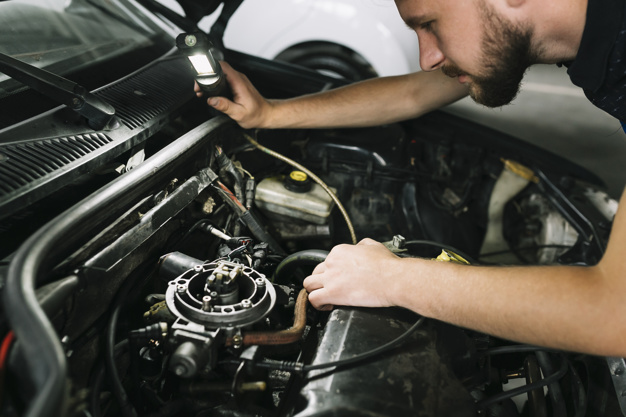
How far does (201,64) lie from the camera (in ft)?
4.18

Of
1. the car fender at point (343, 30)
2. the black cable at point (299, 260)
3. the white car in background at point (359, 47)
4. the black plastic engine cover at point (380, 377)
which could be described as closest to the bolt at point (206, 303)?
the black plastic engine cover at point (380, 377)

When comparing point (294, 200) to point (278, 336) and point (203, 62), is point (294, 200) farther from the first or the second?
point (278, 336)

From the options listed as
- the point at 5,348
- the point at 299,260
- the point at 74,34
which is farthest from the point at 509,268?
the point at 74,34

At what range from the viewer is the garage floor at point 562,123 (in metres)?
2.89

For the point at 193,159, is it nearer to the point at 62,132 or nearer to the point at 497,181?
the point at 62,132

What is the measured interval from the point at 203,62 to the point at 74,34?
1.71ft

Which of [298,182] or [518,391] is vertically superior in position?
[298,182]

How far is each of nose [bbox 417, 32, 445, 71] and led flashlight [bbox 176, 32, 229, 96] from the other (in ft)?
1.92

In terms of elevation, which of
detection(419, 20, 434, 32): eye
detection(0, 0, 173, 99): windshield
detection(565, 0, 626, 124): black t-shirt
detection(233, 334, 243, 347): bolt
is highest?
detection(0, 0, 173, 99): windshield

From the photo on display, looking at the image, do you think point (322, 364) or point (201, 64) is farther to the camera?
point (201, 64)

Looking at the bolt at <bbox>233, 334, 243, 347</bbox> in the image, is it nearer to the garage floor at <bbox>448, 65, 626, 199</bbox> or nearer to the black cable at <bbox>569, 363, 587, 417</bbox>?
the black cable at <bbox>569, 363, 587, 417</bbox>

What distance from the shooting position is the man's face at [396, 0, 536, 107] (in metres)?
1.06

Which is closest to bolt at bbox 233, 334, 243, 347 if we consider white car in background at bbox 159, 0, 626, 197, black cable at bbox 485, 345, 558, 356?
black cable at bbox 485, 345, 558, 356

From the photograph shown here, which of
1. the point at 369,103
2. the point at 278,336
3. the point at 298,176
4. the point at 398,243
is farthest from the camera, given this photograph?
the point at 369,103
